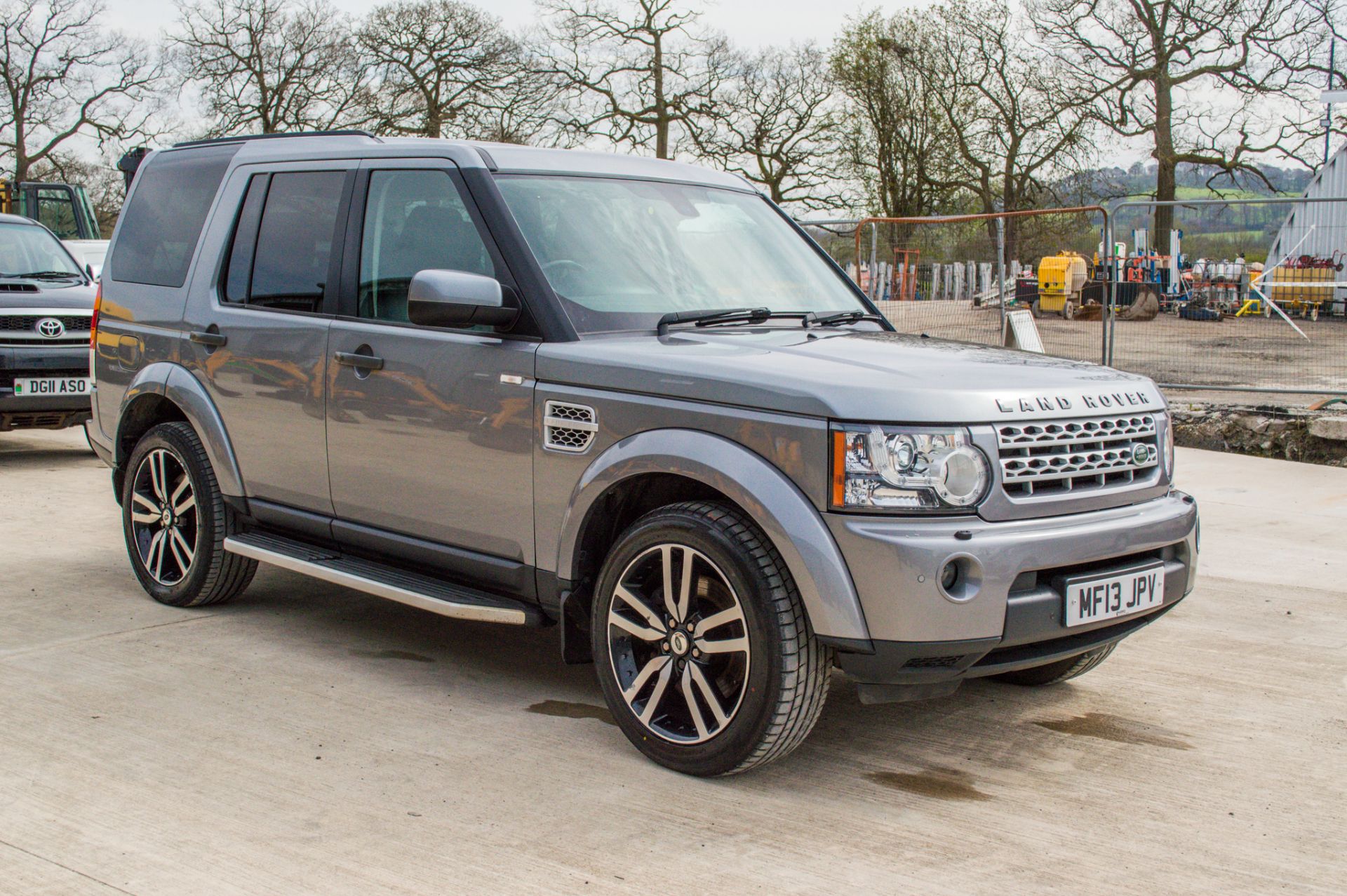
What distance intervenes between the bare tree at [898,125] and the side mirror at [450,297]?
35.2m

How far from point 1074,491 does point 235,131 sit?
37895 millimetres

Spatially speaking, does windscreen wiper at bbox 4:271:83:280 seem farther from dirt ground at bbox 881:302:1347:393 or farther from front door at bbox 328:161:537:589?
dirt ground at bbox 881:302:1347:393

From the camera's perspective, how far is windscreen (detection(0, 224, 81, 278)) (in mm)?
10633

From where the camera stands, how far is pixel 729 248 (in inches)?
194

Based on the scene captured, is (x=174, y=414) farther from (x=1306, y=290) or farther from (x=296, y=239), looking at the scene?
(x=1306, y=290)

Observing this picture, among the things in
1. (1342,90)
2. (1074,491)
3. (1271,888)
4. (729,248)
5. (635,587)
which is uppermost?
(1342,90)

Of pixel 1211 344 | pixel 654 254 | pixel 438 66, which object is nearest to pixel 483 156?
pixel 654 254

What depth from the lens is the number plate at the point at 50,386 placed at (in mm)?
9680

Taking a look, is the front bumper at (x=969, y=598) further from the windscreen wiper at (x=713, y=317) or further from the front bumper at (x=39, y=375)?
the front bumper at (x=39, y=375)

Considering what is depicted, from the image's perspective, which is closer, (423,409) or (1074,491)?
(1074,491)

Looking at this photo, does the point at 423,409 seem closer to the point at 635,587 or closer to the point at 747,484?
the point at 635,587

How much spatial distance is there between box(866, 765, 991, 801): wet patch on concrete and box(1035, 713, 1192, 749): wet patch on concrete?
59cm

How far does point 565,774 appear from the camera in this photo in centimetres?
388

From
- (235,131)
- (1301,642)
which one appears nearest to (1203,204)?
(1301,642)
